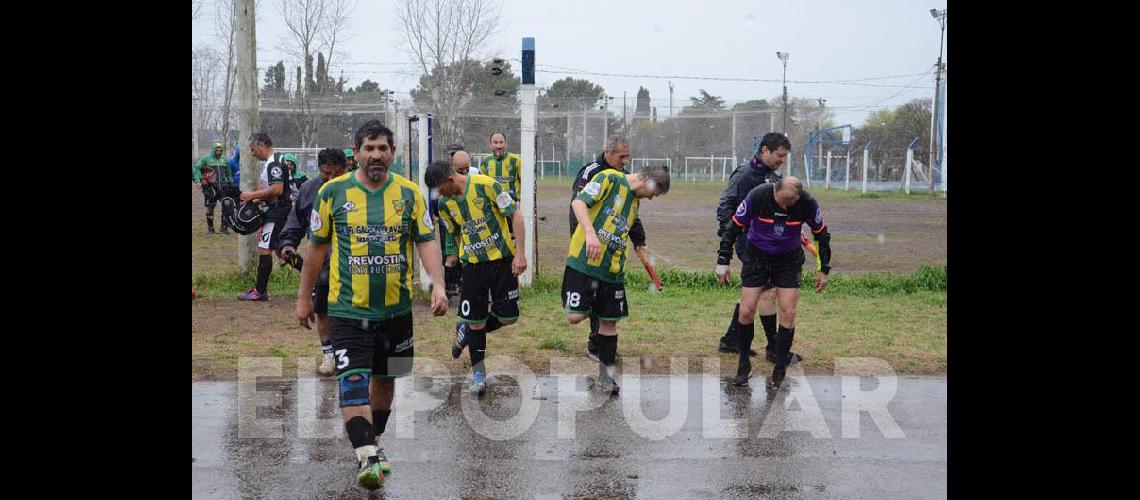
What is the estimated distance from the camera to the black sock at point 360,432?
541 centimetres

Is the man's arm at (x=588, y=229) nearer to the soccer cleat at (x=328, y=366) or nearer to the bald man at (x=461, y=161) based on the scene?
the soccer cleat at (x=328, y=366)

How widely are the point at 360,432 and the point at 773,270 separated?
13.4 feet

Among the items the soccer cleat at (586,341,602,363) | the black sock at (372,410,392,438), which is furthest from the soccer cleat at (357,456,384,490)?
the soccer cleat at (586,341,602,363)

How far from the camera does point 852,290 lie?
13406 millimetres

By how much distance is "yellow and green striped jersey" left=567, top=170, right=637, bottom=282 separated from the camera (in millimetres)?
7887

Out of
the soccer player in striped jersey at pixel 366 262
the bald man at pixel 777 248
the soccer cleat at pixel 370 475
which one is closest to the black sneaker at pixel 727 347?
the bald man at pixel 777 248

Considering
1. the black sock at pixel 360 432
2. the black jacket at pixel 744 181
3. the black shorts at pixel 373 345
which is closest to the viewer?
the black sock at pixel 360 432

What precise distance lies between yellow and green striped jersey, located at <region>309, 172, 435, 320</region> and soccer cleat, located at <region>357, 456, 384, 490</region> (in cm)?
83

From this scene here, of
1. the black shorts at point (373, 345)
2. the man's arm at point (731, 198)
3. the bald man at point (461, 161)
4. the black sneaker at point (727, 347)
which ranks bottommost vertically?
the black sneaker at point (727, 347)

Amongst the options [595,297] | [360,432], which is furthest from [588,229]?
[360,432]

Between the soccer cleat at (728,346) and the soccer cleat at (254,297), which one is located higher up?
the soccer cleat at (254,297)

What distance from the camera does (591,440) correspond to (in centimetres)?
660

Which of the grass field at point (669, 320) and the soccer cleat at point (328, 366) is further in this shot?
the grass field at point (669, 320)

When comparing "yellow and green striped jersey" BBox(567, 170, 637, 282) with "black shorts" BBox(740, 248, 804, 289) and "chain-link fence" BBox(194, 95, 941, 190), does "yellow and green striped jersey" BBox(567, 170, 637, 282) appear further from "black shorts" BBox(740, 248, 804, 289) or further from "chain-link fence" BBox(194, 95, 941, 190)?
"chain-link fence" BBox(194, 95, 941, 190)
